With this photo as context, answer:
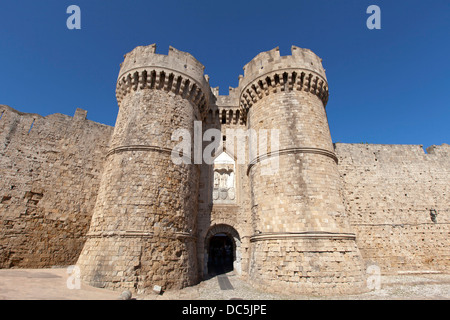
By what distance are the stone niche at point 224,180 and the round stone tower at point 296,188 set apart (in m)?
1.25

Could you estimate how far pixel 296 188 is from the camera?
7020 millimetres

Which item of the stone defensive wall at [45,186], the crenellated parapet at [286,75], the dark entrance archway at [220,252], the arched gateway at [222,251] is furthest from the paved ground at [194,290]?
the crenellated parapet at [286,75]

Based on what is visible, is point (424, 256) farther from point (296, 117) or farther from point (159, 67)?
point (159, 67)

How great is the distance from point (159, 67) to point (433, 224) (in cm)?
1419

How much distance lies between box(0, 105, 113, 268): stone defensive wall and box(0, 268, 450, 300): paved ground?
29.8 inches

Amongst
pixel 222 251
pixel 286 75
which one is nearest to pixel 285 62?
pixel 286 75

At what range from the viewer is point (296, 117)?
8.02m

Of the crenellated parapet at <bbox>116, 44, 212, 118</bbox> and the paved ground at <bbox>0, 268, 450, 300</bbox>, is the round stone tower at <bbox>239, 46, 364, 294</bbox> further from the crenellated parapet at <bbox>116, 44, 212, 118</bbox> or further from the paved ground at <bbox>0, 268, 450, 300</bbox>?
the crenellated parapet at <bbox>116, 44, 212, 118</bbox>

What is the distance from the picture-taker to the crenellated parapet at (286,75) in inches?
332

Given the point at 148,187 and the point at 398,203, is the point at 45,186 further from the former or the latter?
the point at 398,203

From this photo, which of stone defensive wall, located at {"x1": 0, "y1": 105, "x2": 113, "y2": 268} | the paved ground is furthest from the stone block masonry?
the paved ground

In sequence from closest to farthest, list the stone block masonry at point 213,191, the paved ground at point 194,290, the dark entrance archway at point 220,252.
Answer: the paved ground at point 194,290 → the stone block masonry at point 213,191 → the dark entrance archway at point 220,252

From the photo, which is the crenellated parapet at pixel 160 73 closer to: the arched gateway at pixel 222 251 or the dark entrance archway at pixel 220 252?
the arched gateway at pixel 222 251
